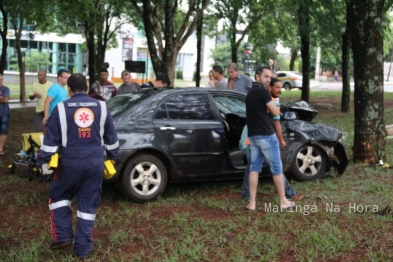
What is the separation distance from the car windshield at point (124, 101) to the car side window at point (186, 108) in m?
0.30

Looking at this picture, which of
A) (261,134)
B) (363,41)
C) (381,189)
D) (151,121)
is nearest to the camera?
(261,134)

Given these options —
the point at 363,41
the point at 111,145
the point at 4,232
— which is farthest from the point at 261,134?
the point at 363,41

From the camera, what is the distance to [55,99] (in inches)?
362

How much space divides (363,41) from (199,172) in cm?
361

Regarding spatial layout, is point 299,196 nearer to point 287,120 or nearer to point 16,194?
point 287,120

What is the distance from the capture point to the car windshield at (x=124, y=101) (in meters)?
7.32

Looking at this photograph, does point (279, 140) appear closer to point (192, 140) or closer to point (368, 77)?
point (192, 140)

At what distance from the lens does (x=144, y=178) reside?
6.99 m

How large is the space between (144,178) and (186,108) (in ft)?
3.64

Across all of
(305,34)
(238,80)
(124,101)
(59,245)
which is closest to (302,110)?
(238,80)

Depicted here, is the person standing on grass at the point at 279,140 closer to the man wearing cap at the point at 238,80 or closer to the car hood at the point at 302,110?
the car hood at the point at 302,110

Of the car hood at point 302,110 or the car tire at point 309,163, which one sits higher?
the car hood at point 302,110

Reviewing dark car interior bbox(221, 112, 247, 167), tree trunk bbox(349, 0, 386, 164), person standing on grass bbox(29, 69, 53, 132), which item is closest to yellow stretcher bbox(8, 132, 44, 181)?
person standing on grass bbox(29, 69, 53, 132)

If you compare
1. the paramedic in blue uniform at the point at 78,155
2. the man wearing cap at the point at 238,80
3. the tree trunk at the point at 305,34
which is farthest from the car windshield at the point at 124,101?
the tree trunk at the point at 305,34
